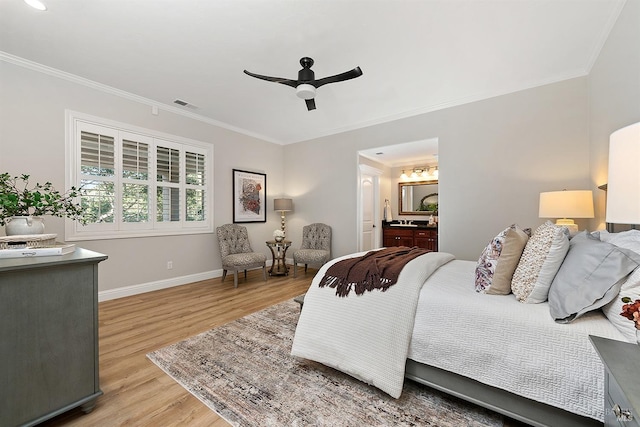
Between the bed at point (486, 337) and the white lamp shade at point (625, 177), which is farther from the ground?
the white lamp shade at point (625, 177)

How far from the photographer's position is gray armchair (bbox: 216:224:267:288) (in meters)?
4.16

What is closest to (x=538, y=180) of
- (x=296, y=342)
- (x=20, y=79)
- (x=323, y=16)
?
(x=323, y=16)

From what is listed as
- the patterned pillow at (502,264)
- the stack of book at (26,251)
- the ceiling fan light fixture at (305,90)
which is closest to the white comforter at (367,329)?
the patterned pillow at (502,264)

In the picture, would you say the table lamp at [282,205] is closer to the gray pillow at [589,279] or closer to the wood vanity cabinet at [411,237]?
the wood vanity cabinet at [411,237]

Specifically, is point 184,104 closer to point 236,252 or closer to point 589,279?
point 236,252

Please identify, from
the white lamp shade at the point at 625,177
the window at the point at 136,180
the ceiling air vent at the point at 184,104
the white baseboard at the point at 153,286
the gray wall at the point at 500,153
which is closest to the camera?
the white lamp shade at the point at 625,177

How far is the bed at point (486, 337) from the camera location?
1184mm

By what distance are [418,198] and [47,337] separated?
6.19 meters

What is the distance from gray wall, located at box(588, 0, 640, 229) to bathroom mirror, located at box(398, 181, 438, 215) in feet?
10.1

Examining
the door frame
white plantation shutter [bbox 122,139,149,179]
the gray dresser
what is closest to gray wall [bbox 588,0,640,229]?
the door frame

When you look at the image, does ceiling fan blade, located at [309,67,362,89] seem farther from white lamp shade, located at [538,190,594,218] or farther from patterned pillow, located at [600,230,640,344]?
white lamp shade, located at [538,190,594,218]

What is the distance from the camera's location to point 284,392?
1.73m

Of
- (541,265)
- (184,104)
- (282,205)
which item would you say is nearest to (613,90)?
(541,265)

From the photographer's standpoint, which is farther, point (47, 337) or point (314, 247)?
point (314, 247)
